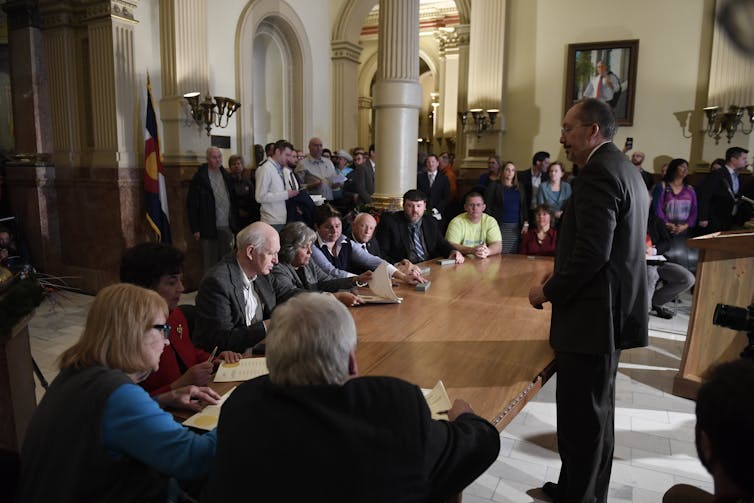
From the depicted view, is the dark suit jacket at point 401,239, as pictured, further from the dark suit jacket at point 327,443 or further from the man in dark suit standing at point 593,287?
the dark suit jacket at point 327,443

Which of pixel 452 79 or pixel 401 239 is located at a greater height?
pixel 452 79

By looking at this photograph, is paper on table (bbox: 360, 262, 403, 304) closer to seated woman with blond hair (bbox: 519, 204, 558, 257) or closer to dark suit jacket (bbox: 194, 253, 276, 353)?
dark suit jacket (bbox: 194, 253, 276, 353)

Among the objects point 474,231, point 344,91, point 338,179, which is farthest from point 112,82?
point 344,91

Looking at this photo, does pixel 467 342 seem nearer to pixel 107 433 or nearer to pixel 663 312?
pixel 107 433

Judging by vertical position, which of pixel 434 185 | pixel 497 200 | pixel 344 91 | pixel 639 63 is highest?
pixel 639 63

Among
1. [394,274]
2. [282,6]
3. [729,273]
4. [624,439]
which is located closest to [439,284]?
[394,274]

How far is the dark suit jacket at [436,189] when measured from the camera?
22.5 ft

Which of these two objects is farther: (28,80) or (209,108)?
(209,108)

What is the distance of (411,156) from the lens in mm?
5922

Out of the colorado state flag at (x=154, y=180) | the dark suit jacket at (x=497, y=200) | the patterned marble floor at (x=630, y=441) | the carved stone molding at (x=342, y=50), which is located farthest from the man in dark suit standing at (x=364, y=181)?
the patterned marble floor at (x=630, y=441)

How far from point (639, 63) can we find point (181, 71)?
6.17m

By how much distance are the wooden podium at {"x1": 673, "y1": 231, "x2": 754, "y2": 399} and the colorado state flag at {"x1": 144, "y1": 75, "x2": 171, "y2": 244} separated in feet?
15.6

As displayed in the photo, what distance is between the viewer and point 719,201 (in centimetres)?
668

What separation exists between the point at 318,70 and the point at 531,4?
345cm
